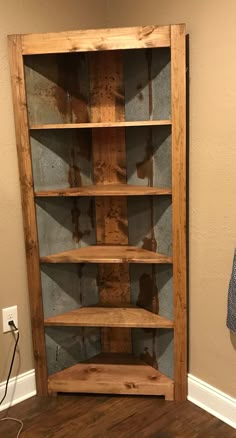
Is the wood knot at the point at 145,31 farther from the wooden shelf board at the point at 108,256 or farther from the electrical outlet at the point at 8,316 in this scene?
the electrical outlet at the point at 8,316

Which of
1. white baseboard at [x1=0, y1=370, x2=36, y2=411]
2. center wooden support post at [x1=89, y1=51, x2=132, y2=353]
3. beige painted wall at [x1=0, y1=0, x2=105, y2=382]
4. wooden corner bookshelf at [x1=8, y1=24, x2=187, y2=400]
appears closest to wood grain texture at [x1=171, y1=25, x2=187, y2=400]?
wooden corner bookshelf at [x1=8, y1=24, x2=187, y2=400]

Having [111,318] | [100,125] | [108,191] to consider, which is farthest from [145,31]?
[111,318]

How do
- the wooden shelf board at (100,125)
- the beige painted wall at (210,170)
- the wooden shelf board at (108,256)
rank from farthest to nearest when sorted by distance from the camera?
the wooden shelf board at (108,256) → the wooden shelf board at (100,125) → the beige painted wall at (210,170)

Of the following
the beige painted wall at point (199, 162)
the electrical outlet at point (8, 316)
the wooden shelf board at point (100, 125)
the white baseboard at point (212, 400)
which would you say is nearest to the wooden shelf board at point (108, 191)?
the beige painted wall at point (199, 162)

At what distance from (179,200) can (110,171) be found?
473 millimetres

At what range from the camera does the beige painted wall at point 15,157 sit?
1.86 m

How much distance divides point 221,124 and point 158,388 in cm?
129

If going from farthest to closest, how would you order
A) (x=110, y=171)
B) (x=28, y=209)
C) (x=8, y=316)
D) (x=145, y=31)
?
(x=110, y=171), (x=8, y=316), (x=28, y=209), (x=145, y=31)

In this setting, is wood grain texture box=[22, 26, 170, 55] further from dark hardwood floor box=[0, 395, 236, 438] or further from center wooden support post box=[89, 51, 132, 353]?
dark hardwood floor box=[0, 395, 236, 438]

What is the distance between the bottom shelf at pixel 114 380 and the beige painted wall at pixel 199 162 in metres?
0.17

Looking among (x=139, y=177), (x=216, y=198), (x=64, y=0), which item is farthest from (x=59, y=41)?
(x=216, y=198)

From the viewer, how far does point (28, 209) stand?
6.33 ft

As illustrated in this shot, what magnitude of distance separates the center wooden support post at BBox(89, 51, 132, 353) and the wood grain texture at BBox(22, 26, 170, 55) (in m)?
0.28

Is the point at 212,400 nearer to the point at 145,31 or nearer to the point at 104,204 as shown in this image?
the point at 104,204
